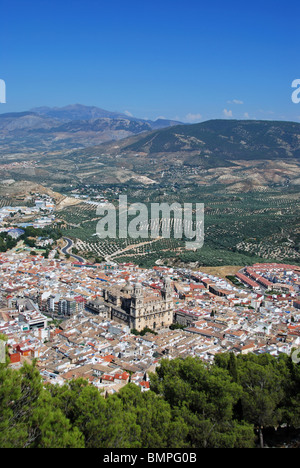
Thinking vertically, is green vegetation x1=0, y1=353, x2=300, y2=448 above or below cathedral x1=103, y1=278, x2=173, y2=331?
above

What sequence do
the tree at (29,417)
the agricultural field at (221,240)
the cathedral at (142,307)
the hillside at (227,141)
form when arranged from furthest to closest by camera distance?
the hillside at (227,141) < the agricultural field at (221,240) < the cathedral at (142,307) < the tree at (29,417)

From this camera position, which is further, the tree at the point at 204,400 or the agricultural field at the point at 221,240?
the agricultural field at the point at 221,240

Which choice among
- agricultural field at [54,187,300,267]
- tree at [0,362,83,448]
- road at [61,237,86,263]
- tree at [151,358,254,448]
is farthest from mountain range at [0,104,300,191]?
tree at [0,362,83,448]

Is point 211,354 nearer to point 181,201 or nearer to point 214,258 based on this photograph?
point 214,258

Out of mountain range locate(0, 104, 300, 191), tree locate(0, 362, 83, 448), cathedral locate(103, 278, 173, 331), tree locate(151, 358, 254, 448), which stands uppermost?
mountain range locate(0, 104, 300, 191)

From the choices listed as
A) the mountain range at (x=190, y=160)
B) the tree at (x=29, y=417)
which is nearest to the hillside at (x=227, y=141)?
the mountain range at (x=190, y=160)

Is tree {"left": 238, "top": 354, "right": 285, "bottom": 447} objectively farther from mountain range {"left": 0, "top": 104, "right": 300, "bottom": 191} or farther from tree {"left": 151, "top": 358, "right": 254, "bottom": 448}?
mountain range {"left": 0, "top": 104, "right": 300, "bottom": 191}

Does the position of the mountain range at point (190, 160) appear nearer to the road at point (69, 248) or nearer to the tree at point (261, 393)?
the road at point (69, 248)
